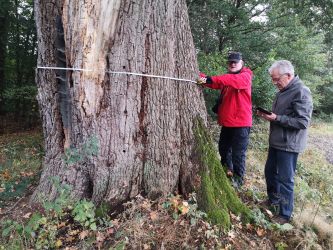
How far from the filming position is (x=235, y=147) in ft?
15.2

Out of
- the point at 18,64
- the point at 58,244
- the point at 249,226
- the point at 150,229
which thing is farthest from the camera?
the point at 18,64

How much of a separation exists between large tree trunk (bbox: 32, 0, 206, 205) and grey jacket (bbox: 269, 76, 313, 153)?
1136 mm

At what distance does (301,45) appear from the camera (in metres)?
12.6

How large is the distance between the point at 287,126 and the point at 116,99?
80.5 inches

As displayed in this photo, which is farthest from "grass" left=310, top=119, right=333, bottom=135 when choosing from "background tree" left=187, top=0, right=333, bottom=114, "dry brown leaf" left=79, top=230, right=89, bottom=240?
"dry brown leaf" left=79, top=230, right=89, bottom=240

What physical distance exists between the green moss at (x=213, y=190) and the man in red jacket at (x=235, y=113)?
814 millimetres

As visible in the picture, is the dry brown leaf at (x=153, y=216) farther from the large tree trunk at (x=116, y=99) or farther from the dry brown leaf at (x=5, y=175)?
the dry brown leaf at (x=5, y=175)

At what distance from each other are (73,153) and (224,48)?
859cm

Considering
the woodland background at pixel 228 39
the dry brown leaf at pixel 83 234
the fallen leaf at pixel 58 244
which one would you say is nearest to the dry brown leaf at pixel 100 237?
the dry brown leaf at pixel 83 234

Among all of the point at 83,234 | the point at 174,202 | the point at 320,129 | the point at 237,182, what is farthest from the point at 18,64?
the point at 320,129

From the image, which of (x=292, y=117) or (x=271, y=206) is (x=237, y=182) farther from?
(x=292, y=117)

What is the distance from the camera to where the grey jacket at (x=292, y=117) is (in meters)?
3.62

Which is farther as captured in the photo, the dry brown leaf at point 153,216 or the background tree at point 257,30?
the background tree at point 257,30

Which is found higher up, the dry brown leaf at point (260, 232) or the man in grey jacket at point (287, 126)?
the man in grey jacket at point (287, 126)
